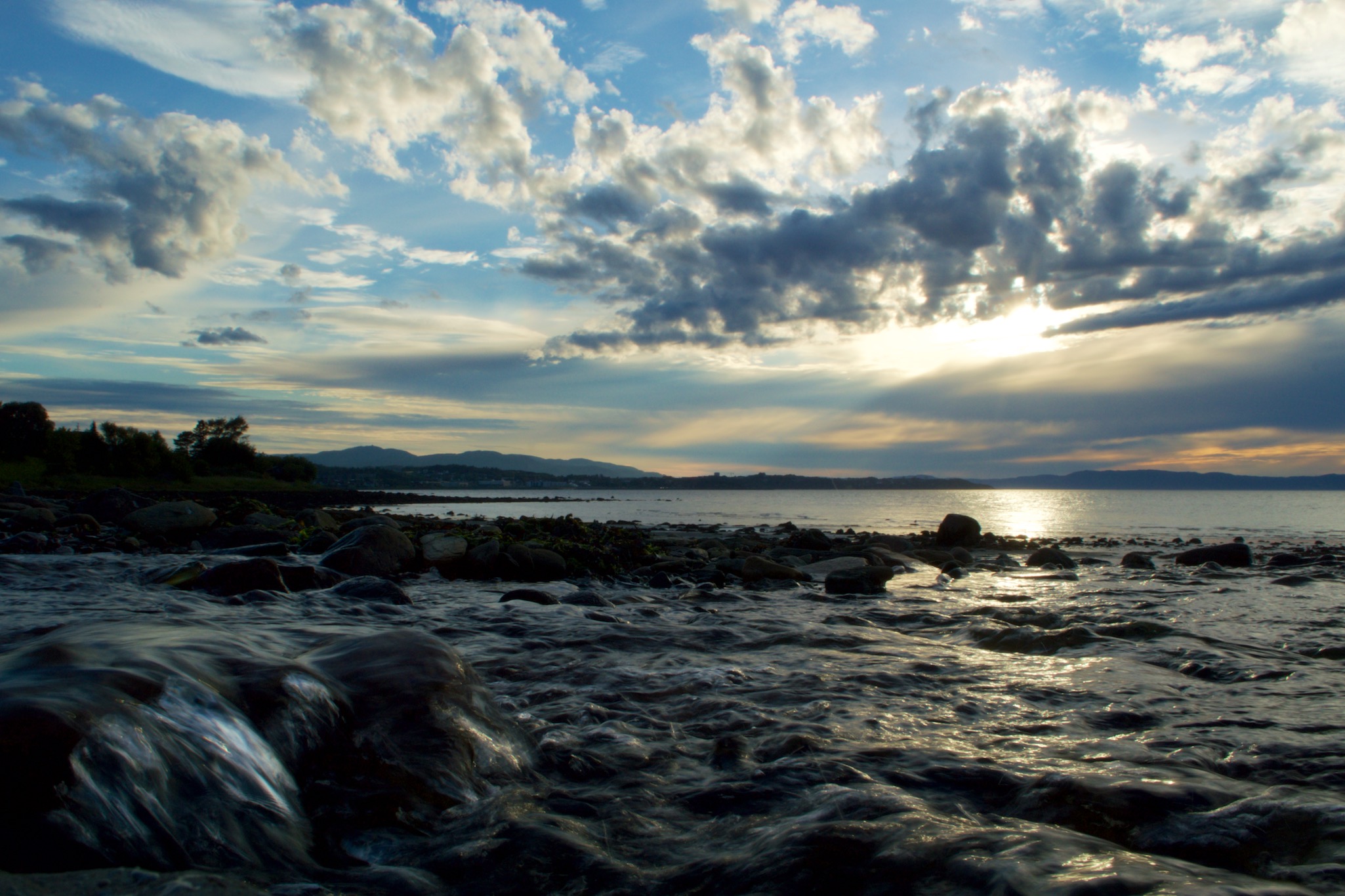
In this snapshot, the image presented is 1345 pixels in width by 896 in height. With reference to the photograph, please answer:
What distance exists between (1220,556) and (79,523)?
3380cm

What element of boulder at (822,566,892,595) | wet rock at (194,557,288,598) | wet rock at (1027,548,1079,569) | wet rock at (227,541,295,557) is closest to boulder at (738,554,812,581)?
boulder at (822,566,892,595)

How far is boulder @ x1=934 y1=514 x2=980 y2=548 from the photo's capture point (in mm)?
26406

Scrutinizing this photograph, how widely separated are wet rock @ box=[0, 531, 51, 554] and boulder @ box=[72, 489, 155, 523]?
9013 millimetres

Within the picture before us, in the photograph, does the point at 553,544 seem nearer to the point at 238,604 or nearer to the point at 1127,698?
the point at 238,604

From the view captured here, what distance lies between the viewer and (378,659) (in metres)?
4.64

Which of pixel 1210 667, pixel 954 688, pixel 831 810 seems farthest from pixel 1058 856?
pixel 1210 667

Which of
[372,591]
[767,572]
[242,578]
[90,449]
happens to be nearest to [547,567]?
[767,572]

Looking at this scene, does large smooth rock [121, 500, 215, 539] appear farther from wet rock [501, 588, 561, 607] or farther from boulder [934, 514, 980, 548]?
boulder [934, 514, 980, 548]

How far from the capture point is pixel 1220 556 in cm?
1889

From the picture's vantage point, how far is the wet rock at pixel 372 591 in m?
10.2

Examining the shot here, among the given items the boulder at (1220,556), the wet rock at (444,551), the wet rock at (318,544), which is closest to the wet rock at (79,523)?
the wet rock at (318,544)

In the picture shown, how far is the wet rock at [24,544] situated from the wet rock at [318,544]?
17.5 feet

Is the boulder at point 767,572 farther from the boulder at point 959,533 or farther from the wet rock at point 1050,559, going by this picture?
the boulder at point 959,533

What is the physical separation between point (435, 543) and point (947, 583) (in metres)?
11.9
